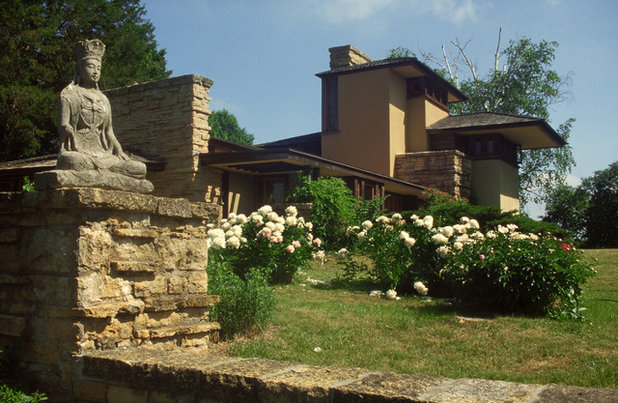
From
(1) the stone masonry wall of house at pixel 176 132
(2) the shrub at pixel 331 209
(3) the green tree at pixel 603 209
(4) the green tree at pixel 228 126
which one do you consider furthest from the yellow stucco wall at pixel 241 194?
(4) the green tree at pixel 228 126

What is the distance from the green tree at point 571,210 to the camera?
28.2 meters

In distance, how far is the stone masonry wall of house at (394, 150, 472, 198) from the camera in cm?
2012

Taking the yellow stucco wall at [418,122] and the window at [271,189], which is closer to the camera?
the window at [271,189]

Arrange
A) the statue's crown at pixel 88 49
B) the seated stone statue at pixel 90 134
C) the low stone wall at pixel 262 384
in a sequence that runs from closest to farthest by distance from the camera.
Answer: the low stone wall at pixel 262 384
the seated stone statue at pixel 90 134
the statue's crown at pixel 88 49

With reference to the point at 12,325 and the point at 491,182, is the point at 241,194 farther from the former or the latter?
the point at 12,325

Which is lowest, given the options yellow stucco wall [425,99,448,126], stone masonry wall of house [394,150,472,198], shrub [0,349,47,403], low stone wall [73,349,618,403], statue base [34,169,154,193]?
shrub [0,349,47,403]

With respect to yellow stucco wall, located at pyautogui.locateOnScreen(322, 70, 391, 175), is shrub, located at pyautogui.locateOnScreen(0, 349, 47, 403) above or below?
below

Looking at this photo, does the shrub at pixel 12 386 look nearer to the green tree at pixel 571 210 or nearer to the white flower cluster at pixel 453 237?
the white flower cluster at pixel 453 237

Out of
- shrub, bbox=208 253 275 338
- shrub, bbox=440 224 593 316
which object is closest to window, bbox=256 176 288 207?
shrub, bbox=440 224 593 316

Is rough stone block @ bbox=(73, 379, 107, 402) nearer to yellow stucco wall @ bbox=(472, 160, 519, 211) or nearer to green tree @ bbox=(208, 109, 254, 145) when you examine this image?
yellow stucco wall @ bbox=(472, 160, 519, 211)

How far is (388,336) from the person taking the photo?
19.5 ft

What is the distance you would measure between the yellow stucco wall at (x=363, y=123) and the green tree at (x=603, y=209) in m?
11.6

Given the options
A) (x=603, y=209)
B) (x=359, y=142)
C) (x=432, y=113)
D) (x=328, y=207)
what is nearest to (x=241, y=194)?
(x=328, y=207)

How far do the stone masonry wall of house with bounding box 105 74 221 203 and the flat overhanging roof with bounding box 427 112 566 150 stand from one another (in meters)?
9.66
